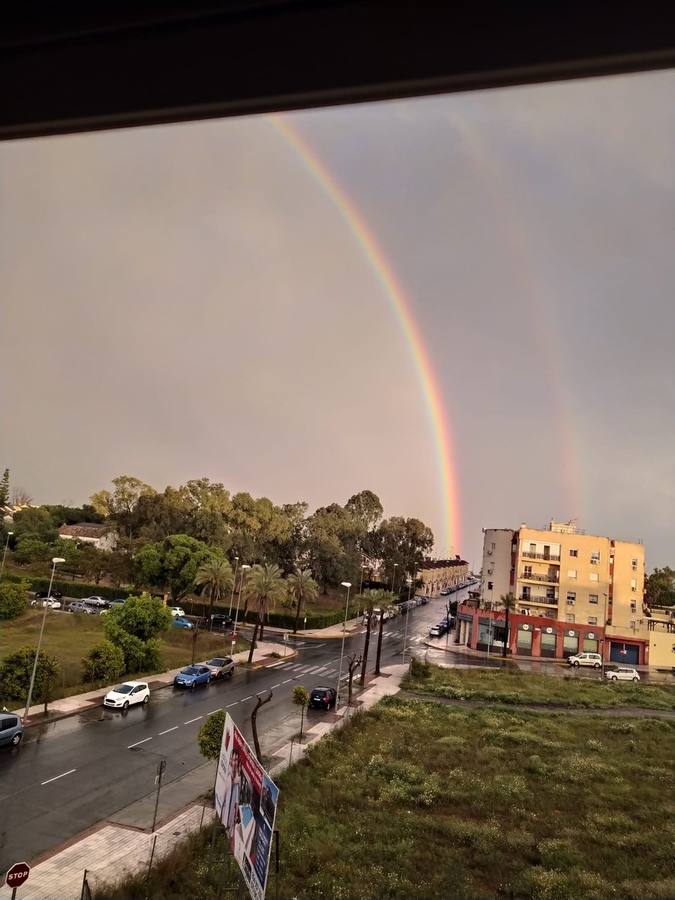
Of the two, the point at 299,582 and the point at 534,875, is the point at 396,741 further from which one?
the point at 299,582

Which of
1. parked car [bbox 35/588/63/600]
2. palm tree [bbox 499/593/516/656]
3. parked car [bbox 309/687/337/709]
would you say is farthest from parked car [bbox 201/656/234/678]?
palm tree [bbox 499/593/516/656]

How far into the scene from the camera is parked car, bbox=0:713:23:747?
15.2m

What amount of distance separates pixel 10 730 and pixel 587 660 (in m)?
39.7

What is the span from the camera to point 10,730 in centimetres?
1538

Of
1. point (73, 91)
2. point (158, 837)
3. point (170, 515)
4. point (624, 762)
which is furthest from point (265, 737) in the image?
point (170, 515)

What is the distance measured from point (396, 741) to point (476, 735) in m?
3.19

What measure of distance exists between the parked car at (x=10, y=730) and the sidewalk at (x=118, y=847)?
14.9 feet

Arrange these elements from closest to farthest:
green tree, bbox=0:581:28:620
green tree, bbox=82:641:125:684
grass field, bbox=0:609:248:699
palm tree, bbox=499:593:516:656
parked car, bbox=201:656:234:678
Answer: green tree, bbox=82:641:125:684, grass field, bbox=0:609:248:699, parked car, bbox=201:656:234:678, green tree, bbox=0:581:28:620, palm tree, bbox=499:593:516:656

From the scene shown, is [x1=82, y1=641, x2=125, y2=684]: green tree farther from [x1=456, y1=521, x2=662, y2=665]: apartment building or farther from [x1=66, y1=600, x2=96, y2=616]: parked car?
[x1=456, y1=521, x2=662, y2=665]: apartment building

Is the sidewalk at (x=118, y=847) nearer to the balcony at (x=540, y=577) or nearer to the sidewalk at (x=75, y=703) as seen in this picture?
the sidewalk at (x=75, y=703)

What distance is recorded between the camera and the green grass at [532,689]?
27875 millimetres

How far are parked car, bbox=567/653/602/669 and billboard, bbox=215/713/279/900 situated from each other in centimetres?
4085

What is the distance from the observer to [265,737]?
1877 centimetres

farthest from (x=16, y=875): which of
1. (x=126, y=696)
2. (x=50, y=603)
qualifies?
(x=50, y=603)
